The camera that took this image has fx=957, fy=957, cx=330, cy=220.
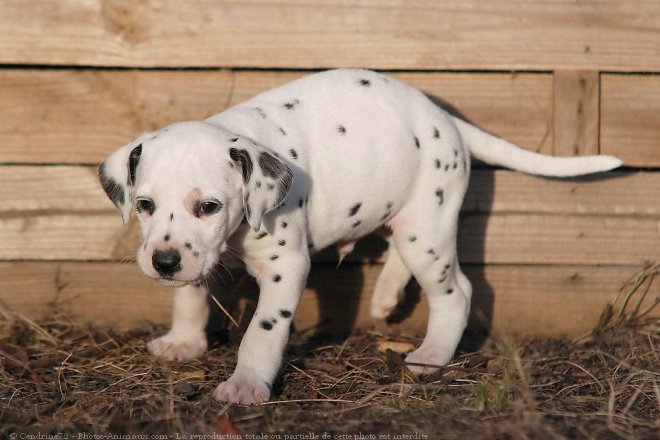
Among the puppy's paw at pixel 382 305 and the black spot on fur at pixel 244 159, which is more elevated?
the black spot on fur at pixel 244 159

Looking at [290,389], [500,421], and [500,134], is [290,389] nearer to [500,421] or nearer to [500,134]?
[500,421]

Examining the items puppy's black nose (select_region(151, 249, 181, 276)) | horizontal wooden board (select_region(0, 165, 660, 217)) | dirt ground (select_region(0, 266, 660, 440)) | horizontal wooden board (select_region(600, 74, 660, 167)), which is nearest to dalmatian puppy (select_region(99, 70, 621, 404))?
puppy's black nose (select_region(151, 249, 181, 276))

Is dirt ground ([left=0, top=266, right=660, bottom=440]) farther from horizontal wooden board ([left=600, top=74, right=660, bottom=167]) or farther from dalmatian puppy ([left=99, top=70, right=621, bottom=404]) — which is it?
horizontal wooden board ([left=600, top=74, right=660, bottom=167])

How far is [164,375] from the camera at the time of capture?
5.19m

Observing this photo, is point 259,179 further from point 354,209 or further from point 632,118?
point 632,118

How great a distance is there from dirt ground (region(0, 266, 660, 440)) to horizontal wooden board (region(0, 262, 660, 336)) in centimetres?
13

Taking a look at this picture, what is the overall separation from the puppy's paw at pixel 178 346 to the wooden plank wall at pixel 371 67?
1.68ft

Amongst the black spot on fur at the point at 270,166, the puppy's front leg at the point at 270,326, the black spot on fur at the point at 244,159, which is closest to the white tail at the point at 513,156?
the puppy's front leg at the point at 270,326

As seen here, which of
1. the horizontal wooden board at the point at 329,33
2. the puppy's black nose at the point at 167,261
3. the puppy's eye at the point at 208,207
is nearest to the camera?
the puppy's black nose at the point at 167,261

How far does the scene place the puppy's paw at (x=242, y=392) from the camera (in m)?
4.59

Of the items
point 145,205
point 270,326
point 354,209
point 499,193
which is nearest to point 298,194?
point 354,209

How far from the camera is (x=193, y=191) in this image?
442cm

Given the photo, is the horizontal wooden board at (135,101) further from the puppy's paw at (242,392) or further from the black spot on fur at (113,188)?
the puppy's paw at (242,392)

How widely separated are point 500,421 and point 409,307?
215 centimetres
